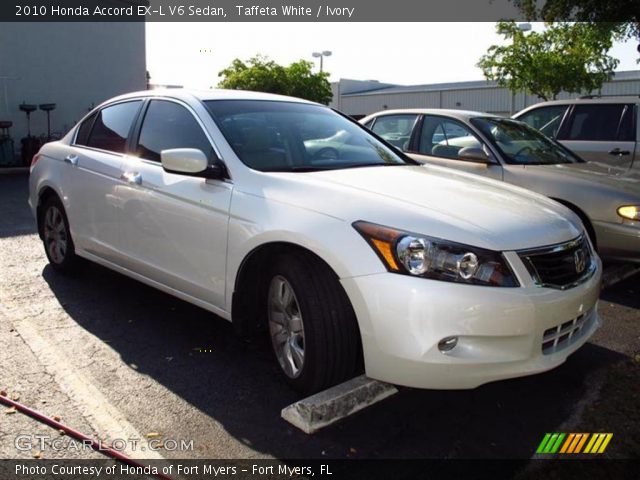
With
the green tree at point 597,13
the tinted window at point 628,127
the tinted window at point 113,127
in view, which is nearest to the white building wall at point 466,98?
the green tree at point 597,13

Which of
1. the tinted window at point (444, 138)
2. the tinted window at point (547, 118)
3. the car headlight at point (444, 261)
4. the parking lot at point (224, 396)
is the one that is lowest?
the parking lot at point (224, 396)

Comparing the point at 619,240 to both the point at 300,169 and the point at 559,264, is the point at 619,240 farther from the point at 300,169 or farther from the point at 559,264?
the point at 300,169

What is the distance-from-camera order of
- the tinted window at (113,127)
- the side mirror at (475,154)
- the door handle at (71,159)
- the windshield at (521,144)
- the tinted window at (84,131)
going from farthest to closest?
1. the windshield at (521,144)
2. the side mirror at (475,154)
3. the tinted window at (84,131)
4. the door handle at (71,159)
5. the tinted window at (113,127)

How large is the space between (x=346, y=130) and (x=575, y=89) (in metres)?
17.3

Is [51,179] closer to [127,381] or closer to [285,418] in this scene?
[127,381]

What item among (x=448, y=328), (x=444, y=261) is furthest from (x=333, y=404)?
(x=444, y=261)

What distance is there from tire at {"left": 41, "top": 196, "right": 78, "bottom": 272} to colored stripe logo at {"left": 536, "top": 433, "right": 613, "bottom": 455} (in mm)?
4000

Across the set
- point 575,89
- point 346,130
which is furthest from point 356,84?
point 346,130

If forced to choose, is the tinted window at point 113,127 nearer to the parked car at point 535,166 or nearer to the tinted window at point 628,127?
the parked car at point 535,166

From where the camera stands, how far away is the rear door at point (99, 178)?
451 centimetres

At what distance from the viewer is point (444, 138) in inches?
266

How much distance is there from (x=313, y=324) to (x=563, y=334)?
128 centimetres

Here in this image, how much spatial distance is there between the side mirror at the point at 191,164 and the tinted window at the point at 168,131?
179mm

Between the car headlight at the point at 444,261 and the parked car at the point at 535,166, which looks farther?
the parked car at the point at 535,166
